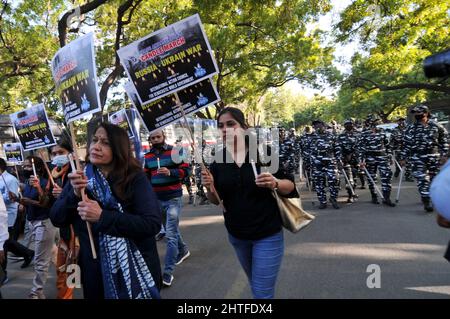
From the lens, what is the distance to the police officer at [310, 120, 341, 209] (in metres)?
8.41

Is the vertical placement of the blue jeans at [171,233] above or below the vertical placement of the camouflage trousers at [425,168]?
above

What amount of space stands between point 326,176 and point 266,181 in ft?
20.5

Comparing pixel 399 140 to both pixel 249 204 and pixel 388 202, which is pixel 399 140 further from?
pixel 249 204

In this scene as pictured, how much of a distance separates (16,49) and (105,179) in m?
13.6

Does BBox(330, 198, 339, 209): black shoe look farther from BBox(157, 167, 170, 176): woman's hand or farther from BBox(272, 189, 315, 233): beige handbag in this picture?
BBox(272, 189, 315, 233): beige handbag

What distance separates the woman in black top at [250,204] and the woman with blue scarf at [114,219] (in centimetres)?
70

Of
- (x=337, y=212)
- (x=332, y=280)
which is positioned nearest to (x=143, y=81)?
(x=332, y=280)

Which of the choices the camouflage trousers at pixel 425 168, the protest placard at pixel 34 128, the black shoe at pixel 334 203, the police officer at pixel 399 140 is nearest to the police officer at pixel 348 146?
the black shoe at pixel 334 203

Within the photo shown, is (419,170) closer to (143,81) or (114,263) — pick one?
(143,81)

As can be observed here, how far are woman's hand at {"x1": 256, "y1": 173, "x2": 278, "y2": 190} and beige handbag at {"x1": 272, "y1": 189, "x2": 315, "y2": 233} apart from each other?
193mm

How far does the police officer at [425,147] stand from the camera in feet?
23.2

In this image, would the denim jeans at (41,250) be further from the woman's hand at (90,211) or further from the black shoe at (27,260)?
the woman's hand at (90,211)

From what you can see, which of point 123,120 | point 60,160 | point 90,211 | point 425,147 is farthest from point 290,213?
point 123,120

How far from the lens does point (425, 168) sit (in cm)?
729
